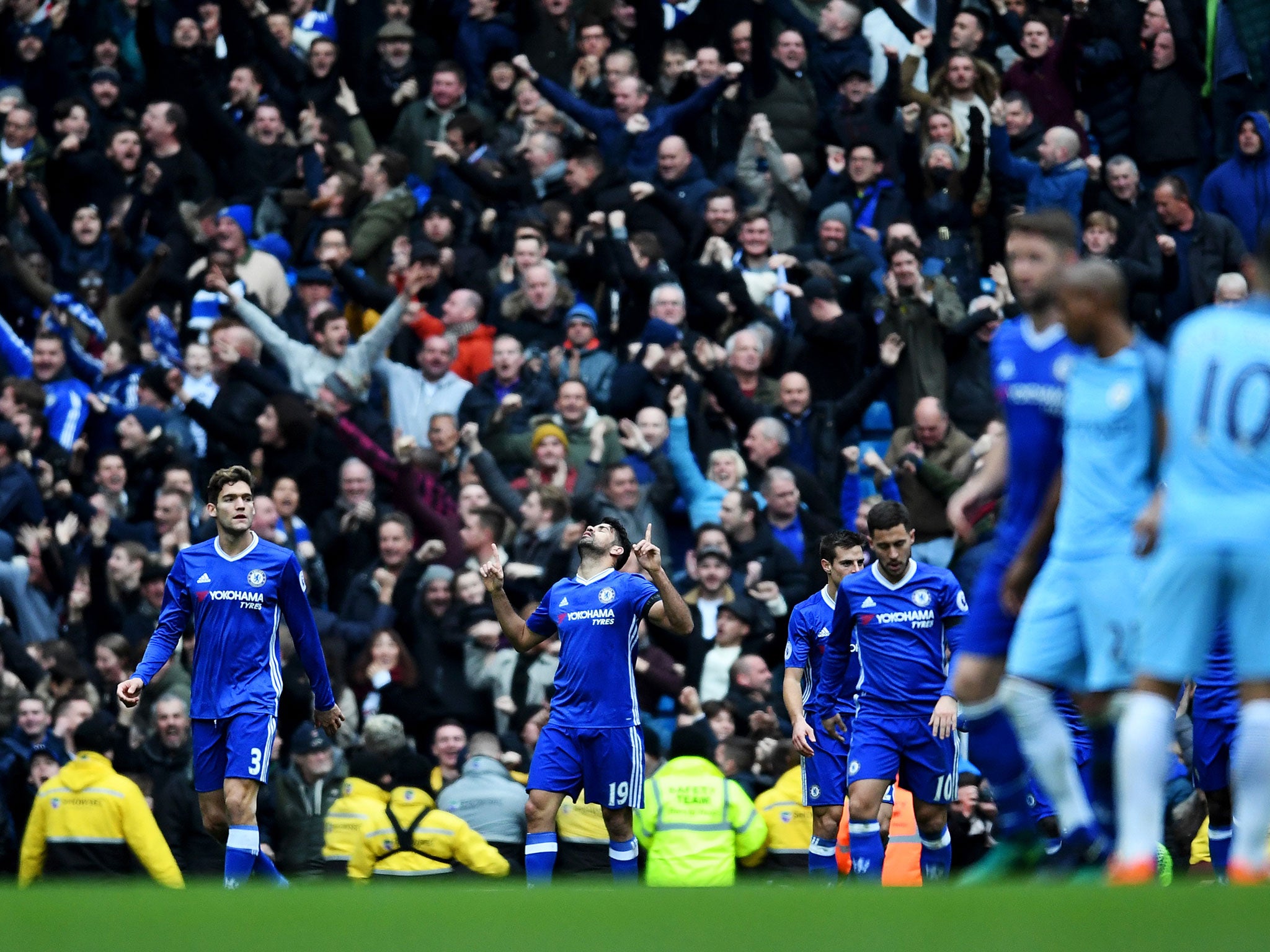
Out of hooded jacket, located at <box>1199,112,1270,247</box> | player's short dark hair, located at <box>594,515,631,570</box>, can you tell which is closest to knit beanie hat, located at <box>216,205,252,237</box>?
player's short dark hair, located at <box>594,515,631,570</box>

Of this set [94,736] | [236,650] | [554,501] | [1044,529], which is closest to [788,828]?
[554,501]

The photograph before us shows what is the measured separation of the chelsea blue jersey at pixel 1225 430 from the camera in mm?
6465

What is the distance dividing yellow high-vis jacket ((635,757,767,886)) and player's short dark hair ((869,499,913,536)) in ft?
7.45

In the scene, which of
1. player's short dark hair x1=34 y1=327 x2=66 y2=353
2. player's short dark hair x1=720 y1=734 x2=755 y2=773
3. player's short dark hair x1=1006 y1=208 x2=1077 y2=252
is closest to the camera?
player's short dark hair x1=1006 y1=208 x2=1077 y2=252

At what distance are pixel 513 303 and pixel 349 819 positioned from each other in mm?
5501

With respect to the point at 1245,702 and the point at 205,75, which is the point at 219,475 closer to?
the point at 1245,702

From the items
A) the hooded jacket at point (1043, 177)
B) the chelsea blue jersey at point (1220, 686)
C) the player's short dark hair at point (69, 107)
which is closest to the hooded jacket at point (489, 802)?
the chelsea blue jersey at point (1220, 686)

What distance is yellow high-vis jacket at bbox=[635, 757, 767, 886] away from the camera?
12602 mm

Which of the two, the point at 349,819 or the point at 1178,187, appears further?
the point at 1178,187

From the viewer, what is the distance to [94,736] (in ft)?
45.0

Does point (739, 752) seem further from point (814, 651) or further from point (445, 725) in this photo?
point (445, 725)

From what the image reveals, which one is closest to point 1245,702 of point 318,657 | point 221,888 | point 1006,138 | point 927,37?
point 221,888

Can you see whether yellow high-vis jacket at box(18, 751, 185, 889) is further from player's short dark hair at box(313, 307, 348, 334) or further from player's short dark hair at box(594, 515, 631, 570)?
player's short dark hair at box(313, 307, 348, 334)

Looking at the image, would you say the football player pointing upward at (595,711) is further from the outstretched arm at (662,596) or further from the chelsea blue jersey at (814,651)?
the chelsea blue jersey at (814,651)
